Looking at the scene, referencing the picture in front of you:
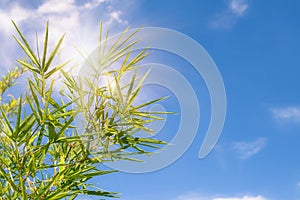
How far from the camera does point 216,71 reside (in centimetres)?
183

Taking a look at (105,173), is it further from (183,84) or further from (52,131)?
(183,84)

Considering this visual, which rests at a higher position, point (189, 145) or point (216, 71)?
point (216, 71)

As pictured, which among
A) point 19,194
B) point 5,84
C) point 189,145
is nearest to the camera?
point 19,194

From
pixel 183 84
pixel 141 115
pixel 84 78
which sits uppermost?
pixel 183 84

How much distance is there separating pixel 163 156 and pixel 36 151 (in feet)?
1.75

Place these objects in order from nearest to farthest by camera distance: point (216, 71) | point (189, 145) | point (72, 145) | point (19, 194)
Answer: point (19, 194), point (72, 145), point (189, 145), point (216, 71)

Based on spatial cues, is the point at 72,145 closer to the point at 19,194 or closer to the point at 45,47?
the point at 19,194

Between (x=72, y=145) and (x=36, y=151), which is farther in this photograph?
(x=72, y=145)

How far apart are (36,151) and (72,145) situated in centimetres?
18

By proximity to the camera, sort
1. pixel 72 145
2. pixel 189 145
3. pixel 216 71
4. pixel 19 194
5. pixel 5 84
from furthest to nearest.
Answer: pixel 5 84, pixel 216 71, pixel 189 145, pixel 72 145, pixel 19 194

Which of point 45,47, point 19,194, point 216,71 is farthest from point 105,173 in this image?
point 216,71

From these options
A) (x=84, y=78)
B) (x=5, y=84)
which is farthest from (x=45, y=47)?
(x=5, y=84)

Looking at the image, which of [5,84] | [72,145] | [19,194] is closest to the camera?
[19,194]

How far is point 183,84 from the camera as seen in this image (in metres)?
1.84
